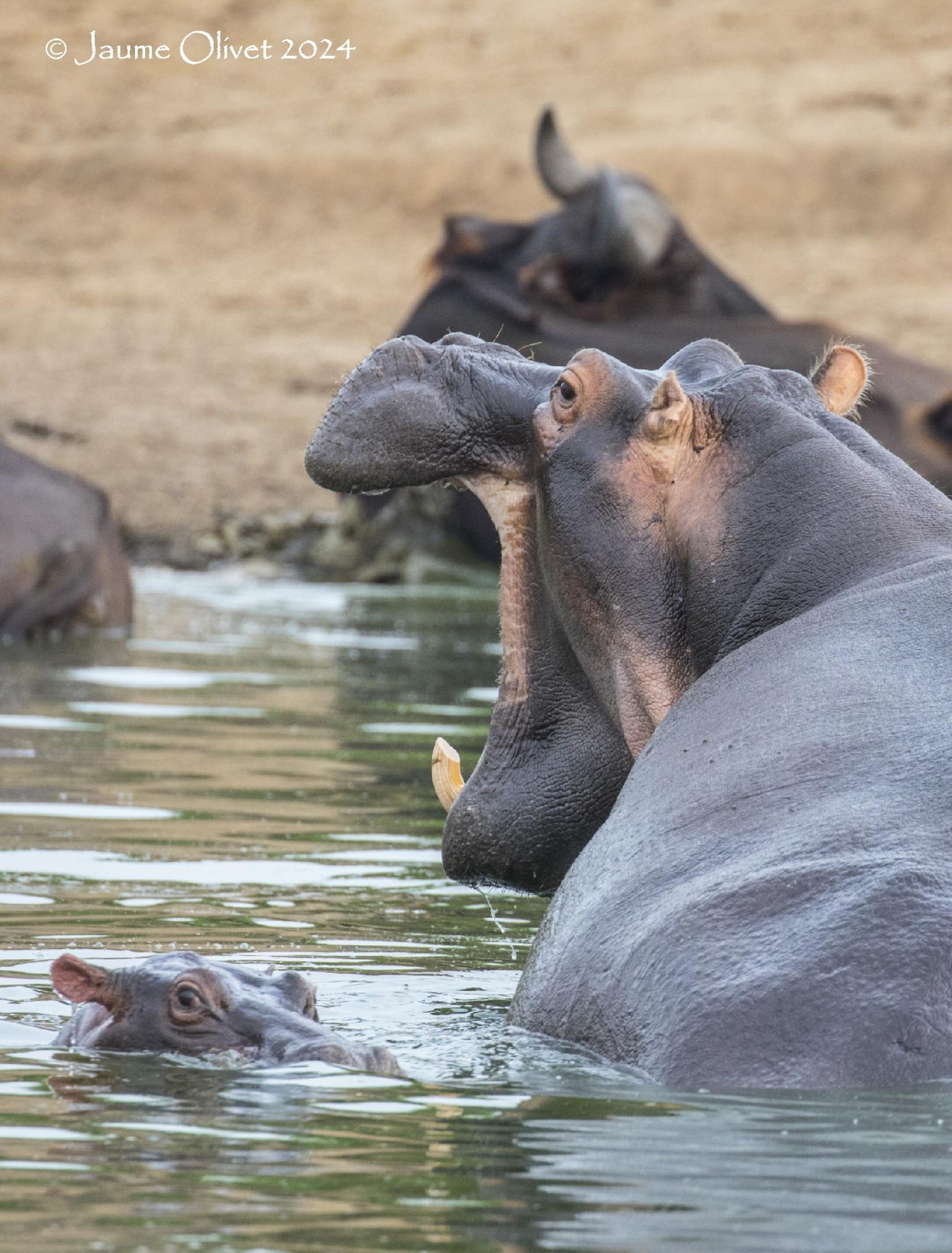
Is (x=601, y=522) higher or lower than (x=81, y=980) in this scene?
higher

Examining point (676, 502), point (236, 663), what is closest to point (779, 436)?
point (676, 502)

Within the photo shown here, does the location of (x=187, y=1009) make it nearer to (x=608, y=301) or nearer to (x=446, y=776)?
(x=446, y=776)

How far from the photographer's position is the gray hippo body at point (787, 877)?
3.23m

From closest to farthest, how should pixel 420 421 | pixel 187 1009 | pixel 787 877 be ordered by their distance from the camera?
pixel 787 877 → pixel 187 1009 → pixel 420 421

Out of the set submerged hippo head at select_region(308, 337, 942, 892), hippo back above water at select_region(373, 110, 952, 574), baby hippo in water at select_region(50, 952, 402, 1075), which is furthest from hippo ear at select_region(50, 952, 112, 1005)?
hippo back above water at select_region(373, 110, 952, 574)

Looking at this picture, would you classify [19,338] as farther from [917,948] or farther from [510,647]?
[917,948]

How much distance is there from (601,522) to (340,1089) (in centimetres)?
105

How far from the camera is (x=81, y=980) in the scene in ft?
12.7

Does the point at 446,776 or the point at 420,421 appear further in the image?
the point at 446,776

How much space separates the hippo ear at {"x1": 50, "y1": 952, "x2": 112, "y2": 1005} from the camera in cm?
385

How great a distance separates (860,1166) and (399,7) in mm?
28303

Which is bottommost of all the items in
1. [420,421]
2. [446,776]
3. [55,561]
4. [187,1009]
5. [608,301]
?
[55,561]

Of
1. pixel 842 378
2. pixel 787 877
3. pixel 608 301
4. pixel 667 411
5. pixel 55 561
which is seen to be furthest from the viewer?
pixel 608 301

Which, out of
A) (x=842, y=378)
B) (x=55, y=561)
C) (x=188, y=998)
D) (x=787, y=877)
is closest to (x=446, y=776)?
(x=188, y=998)
